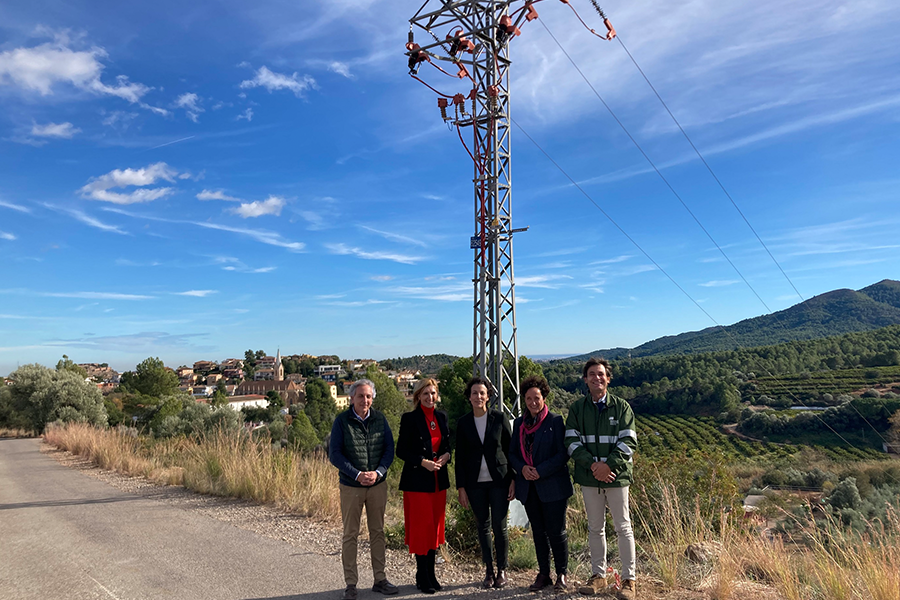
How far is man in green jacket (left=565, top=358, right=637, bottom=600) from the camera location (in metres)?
3.78

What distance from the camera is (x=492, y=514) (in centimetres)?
414

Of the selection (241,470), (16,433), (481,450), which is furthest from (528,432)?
(16,433)

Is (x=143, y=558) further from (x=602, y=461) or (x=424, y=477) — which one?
(x=602, y=461)

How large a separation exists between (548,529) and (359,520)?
1.43 meters

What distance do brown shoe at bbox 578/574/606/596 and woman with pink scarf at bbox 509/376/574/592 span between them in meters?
0.16

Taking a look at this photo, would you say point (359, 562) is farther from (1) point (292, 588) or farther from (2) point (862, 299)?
(2) point (862, 299)

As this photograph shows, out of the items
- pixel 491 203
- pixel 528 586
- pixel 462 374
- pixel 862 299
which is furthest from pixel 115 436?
pixel 862 299

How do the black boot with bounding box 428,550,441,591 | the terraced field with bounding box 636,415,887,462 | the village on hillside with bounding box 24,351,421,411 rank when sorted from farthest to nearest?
the village on hillside with bounding box 24,351,421,411 → the terraced field with bounding box 636,415,887,462 → the black boot with bounding box 428,550,441,591

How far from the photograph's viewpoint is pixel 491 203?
346 inches

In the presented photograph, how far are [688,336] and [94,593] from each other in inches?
5863

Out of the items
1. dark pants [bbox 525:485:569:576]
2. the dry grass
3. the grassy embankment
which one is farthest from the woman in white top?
the dry grass

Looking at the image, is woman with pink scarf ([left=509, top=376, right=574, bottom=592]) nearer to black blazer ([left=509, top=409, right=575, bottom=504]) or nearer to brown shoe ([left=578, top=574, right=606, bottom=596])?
black blazer ([left=509, top=409, right=575, bottom=504])

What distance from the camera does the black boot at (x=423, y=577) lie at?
4.00m

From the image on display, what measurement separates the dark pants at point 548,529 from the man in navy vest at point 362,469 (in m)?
1.13
